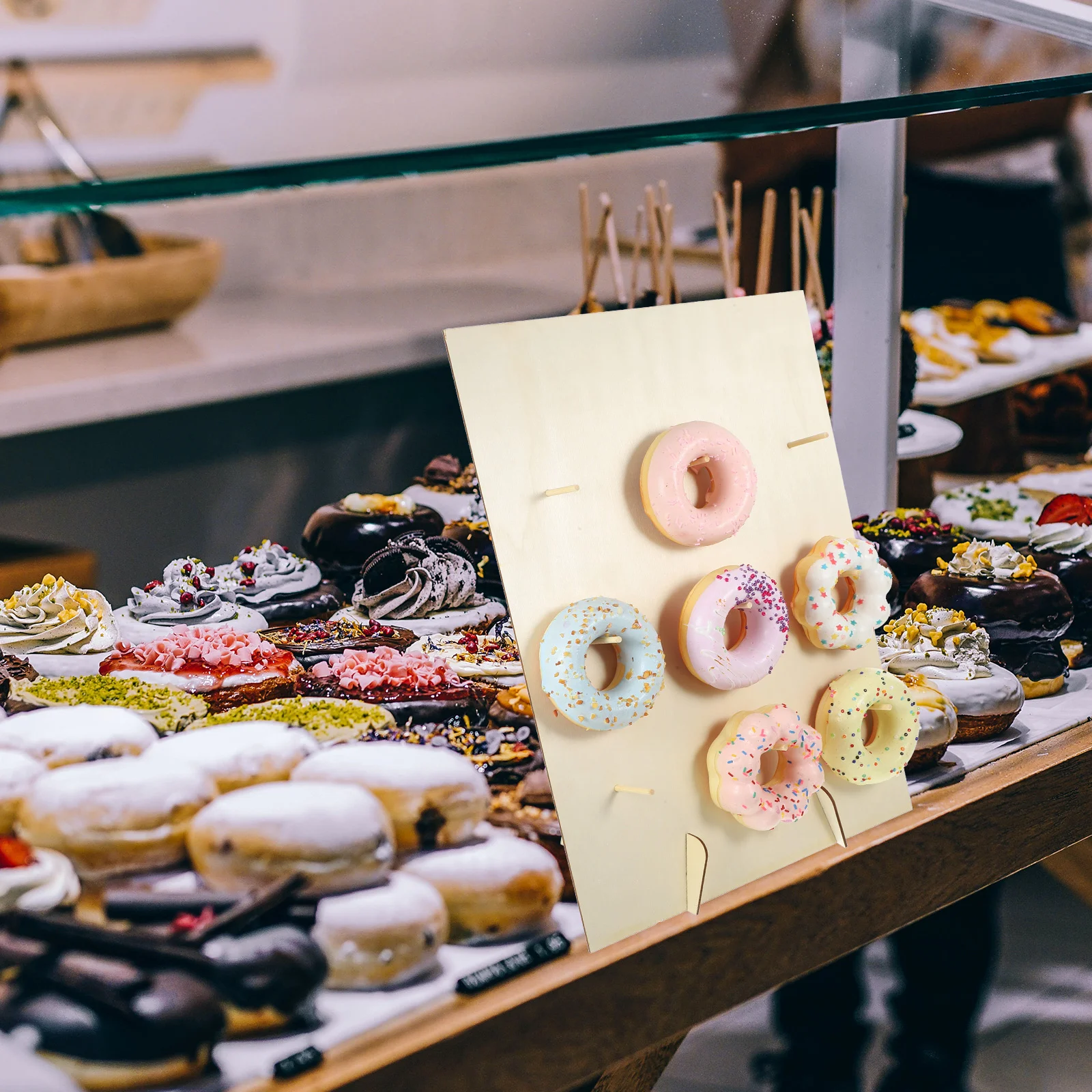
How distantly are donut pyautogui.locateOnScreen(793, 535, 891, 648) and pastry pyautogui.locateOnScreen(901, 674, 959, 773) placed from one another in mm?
128

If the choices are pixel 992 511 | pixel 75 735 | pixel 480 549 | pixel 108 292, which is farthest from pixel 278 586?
pixel 108 292

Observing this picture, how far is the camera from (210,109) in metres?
0.67

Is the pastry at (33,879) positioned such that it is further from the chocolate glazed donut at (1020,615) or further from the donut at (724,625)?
the chocolate glazed donut at (1020,615)

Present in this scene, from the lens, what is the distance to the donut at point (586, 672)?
90 centimetres

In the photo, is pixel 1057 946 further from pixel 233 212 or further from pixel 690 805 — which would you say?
pixel 233 212

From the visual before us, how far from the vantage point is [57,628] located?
143cm

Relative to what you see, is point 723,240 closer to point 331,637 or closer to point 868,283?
point 868,283

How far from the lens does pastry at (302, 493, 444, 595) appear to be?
1.73 meters

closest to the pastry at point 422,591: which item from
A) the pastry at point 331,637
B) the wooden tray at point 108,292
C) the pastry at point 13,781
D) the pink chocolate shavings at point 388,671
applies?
the pastry at point 331,637

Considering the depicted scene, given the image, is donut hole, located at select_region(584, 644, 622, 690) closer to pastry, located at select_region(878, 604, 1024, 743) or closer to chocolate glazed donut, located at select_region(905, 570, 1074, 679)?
pastry, located at select_region(878, 604, 1024, 743)

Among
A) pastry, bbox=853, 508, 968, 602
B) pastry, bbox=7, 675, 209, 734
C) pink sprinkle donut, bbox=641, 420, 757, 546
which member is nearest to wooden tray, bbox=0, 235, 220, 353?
pastry, bbox=7, 675, 209, 734

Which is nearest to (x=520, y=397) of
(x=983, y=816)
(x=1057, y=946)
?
(x=983, y=816)

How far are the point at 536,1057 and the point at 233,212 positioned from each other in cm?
271

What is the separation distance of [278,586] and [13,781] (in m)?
0.68
